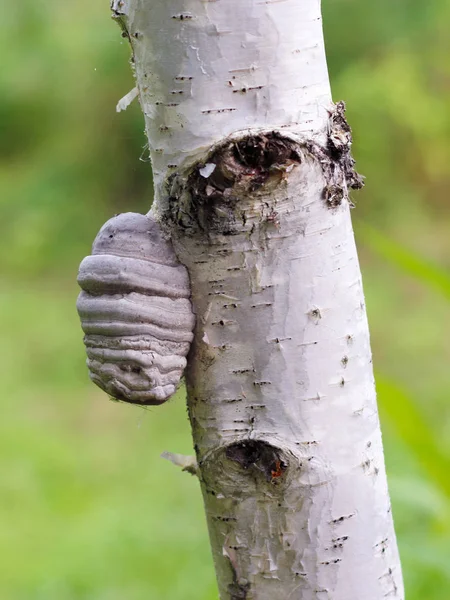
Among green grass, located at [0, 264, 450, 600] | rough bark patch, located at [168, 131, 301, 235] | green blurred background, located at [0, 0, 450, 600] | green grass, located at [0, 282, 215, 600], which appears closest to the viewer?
rough bark patch, located at [168, 131, 301, 235]

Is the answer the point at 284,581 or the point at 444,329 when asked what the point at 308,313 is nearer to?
the point at 284,581

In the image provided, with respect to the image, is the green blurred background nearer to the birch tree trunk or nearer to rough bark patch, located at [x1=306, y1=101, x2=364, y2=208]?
the birch tree trunk

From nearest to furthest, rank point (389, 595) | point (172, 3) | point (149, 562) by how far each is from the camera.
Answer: point (172, 3) < point (389, 595) < point (149, 562)

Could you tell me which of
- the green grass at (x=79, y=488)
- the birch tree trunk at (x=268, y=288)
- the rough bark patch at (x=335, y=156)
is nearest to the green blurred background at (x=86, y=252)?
the green grass at (x=79, y=488)

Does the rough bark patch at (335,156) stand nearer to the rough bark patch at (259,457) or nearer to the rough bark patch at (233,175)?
the rough bark patch at (233,175)

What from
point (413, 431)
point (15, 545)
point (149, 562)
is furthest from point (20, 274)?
point (413, 431)

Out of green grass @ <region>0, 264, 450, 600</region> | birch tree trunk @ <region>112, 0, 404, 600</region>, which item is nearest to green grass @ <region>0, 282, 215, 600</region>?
green grass @ <region>0, 264, 450, 600</region>

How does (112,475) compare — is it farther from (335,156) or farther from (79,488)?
(335,156)
